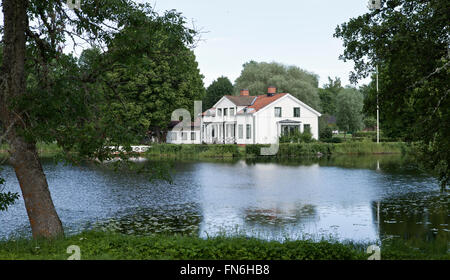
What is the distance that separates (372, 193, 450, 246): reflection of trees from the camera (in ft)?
47.0

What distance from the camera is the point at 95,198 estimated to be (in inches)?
891

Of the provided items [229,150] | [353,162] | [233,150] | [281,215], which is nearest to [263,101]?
[233,150]

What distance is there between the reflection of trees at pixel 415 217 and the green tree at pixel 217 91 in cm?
6884

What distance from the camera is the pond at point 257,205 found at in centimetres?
1530

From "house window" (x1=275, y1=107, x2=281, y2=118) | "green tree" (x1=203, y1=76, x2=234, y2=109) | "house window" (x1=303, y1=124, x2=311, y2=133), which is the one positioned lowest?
"house window" (x1=303, y1=124, x2=311, y2=133)

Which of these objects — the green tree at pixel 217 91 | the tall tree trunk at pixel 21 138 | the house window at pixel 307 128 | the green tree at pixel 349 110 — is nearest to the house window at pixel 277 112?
the house window at pixel 307 128

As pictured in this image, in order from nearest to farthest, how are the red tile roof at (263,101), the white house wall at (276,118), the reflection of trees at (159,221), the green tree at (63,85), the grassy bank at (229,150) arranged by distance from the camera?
the green tree at (63,85) → the reflection of trees at (159,221) → the grassy bank at (229,150) → the white house wall at (276,118) → the red tile roof at (263,101)

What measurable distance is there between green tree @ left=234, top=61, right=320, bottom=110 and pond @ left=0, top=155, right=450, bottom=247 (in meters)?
43.6

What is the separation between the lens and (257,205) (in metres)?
20.5

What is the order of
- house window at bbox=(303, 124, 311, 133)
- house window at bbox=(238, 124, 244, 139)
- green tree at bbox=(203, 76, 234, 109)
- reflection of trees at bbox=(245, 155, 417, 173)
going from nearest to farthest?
1. reflection of trees at bbox=(245, 155, 417, 173)
2. house window at bbox=(303, 124, 311, 133)
3. house window at bbox=(238, 124, 244, 139)
4. green tree at bbox=(203, 76, 234, 109)

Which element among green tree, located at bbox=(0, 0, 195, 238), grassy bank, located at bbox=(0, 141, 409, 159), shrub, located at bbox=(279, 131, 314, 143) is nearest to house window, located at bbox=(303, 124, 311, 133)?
shrub, located at bbox=(279, 131, 314, 143)

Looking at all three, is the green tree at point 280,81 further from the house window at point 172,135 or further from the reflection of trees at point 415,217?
the reflection of trees at point 415,217

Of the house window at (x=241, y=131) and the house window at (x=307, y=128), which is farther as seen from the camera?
the house window at (x=241, y=131)

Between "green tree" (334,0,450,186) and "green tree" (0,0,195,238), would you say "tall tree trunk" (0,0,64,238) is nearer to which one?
"green tree" (0,0,195,238)
